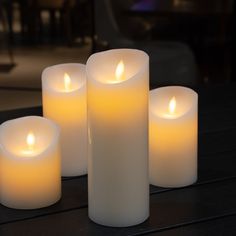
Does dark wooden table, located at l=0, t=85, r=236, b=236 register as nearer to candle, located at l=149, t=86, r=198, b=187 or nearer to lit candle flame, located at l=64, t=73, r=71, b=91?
candle, located at l=149, t=86, r=198, b=187

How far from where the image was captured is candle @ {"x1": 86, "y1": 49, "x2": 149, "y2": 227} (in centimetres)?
72

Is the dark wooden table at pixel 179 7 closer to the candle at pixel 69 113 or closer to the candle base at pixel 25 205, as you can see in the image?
the candle at pixel 69 113

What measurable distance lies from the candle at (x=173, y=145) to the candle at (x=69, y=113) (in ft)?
0.33

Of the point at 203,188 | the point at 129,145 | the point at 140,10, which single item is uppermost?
the point at 129,145

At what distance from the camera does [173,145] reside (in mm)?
869

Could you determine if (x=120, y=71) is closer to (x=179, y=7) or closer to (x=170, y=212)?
(x=170, y=212)

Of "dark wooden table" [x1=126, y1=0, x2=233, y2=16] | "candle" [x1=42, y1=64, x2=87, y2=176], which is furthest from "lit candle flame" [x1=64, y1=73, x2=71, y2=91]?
"dark wooden table" [x1=126, y1=0, x2=233, y2=16]

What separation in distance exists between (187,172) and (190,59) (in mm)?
1824

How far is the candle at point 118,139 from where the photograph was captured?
72 centimetres

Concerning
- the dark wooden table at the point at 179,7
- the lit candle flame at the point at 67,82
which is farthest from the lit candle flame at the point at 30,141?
the dark wooden table at the point at 179,7

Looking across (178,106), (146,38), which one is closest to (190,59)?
(146,38)

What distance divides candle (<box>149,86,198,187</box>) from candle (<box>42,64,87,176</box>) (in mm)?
99

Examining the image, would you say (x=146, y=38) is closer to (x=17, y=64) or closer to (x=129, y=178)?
(x=17, y=64)

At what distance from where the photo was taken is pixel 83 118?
35.3 inches
